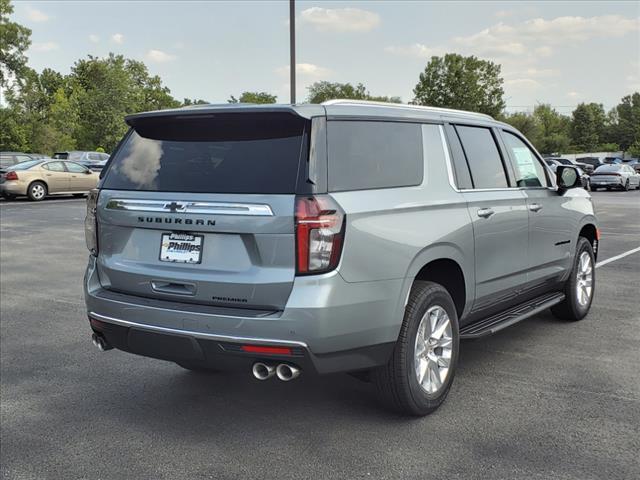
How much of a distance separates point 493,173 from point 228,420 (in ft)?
8.66

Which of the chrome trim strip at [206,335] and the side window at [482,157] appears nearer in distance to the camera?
the chrome trim strip at [206,335]

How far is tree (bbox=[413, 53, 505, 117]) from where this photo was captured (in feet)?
260

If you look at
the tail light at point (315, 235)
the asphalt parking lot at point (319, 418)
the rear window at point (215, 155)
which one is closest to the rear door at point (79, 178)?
the asphalt parking lot at point (319, 418)

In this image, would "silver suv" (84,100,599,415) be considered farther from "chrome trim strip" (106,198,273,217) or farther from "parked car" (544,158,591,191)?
"parked car" (544,158,591,191)

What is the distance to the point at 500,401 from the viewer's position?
4.32 meters

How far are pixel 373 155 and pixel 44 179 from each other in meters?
23.7

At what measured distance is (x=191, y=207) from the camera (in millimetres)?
3596

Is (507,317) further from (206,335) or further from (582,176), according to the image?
(582,176)

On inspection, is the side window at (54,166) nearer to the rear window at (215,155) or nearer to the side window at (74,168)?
the side window at (74,168)

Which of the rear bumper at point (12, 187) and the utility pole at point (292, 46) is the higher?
the utility pole at point (292, 46)

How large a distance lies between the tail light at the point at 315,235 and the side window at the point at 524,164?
2.52 m

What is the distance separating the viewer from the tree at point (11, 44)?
41344 mm

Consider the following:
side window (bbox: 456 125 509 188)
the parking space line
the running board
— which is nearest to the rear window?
side window (bbox: 456 125 509 188)

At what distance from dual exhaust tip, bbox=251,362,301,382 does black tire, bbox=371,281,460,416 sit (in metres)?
0.60
